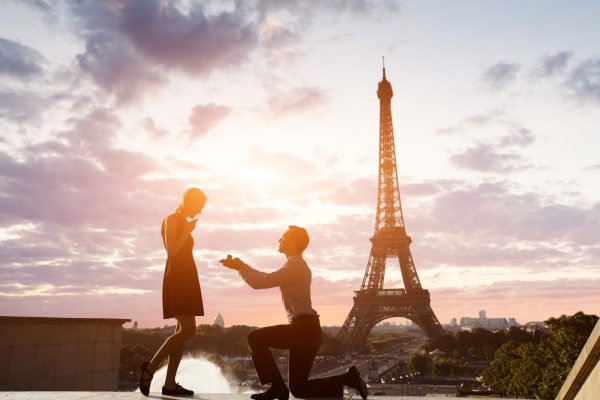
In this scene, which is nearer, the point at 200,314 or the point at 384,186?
the point at 200,314

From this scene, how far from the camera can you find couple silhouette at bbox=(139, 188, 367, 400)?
5.89m

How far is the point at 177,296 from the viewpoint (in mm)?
6309

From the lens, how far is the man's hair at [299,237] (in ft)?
20.2

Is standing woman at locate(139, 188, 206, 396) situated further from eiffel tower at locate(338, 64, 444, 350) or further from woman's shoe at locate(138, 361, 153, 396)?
eiffel tower at locate(338, 64, 444, 350)

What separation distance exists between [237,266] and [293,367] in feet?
4.31

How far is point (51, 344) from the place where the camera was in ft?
39.8

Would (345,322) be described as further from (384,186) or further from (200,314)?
(200,314)

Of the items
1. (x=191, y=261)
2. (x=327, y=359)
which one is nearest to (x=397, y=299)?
(x=327, y=359)

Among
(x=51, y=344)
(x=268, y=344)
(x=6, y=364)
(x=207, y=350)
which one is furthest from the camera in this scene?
(x=207, y=350)

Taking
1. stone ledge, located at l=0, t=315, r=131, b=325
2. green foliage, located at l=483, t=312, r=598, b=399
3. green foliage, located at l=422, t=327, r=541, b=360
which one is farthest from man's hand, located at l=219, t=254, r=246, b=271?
green foliage, located at l=422, t=327, r=541, b=360

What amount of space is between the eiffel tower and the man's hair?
2393 inches

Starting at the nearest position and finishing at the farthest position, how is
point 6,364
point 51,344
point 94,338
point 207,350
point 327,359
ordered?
point 6,364, point 51,344, point 94,338, point 327,359, point 207,350

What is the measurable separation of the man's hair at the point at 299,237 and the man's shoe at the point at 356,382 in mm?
1495

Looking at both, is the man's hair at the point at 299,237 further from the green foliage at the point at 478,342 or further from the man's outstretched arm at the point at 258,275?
the green foliage at the point at 478,342
